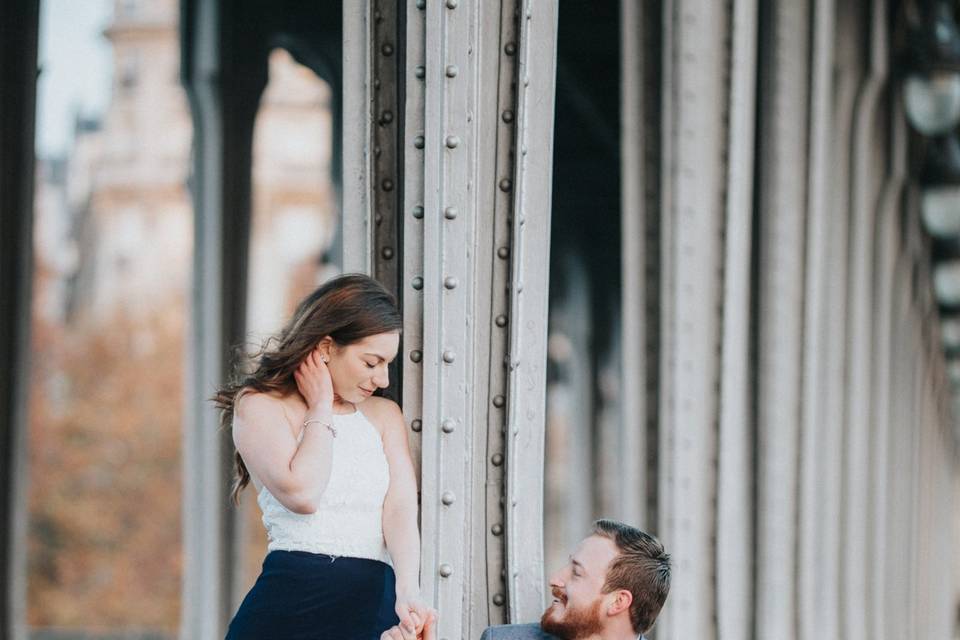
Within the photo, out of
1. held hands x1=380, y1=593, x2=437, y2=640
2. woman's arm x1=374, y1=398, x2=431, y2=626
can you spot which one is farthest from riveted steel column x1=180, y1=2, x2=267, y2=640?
held hands x1=380, y1=593, x2=437, y2=640

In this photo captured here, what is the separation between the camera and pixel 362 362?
320 centimetres

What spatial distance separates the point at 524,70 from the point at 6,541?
18.3 feet

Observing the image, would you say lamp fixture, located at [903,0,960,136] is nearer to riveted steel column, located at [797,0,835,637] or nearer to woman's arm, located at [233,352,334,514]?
riveted steel column, located at [797,0,835,637]

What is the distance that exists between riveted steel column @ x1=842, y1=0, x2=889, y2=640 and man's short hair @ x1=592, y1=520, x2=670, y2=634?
4678 mm

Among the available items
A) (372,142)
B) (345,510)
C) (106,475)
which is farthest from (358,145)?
(106,475)

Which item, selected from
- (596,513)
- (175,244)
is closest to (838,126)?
(596,513)

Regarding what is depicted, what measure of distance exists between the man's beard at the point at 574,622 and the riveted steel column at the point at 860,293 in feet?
15.9

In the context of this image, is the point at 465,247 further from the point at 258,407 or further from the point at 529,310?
the point at 258,407

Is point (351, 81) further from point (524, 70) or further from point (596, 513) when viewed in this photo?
point (596, 513)

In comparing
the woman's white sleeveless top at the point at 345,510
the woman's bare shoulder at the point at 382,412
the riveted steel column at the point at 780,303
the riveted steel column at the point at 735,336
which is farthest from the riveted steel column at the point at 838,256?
the woman's white sleeveless top at the point at 345,510

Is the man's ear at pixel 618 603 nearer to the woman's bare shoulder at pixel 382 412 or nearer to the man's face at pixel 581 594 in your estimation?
the man's face at pixel 581 594

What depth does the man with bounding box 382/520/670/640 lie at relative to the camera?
3369 mm

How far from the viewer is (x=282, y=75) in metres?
40.2

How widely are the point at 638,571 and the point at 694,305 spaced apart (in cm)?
212
